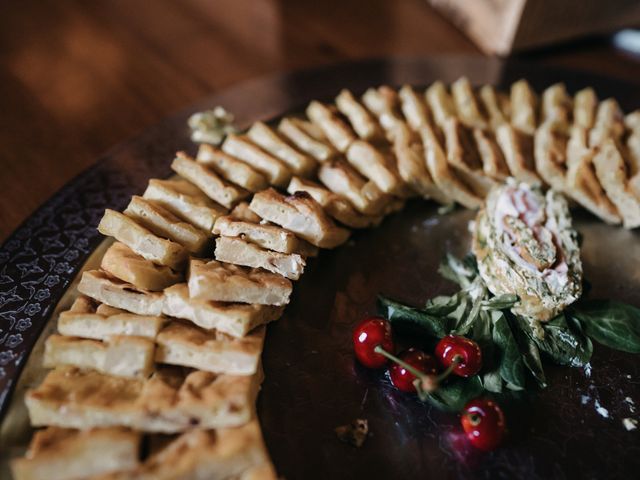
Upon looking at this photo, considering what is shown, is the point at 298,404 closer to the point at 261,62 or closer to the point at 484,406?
the point at 484,406

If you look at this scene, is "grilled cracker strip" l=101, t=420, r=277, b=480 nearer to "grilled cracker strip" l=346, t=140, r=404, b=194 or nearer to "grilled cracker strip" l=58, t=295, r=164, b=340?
"grilled cracker strip" l=58, t=295, r=164, b=340

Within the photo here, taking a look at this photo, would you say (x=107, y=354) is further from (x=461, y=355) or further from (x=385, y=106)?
(x=385, y=106)

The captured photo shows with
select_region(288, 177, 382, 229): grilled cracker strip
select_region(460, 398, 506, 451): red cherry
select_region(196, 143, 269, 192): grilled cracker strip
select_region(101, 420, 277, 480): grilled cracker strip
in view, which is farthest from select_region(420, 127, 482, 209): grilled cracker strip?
select_region(101, 420, 277, 480): grilled cracker strip

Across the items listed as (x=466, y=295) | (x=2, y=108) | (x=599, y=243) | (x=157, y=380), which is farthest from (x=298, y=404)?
(x=2, y=108)

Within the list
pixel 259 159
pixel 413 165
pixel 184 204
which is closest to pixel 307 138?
pixel 259 159

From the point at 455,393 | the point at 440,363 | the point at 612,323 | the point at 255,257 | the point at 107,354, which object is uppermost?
the point at 612,323
